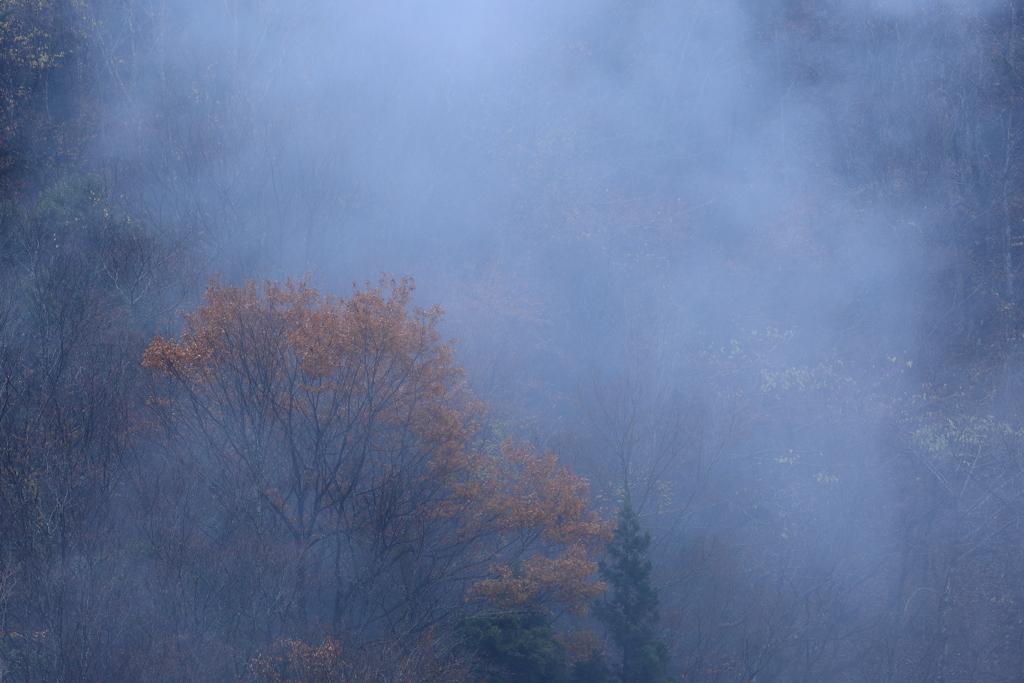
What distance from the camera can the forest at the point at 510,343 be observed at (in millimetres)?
12234

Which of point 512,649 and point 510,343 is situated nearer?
point 512,649

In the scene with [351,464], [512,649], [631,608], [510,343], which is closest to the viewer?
[512,649]

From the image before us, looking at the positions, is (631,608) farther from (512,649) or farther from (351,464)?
(351,464)

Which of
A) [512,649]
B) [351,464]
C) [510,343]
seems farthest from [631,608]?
[510,343]

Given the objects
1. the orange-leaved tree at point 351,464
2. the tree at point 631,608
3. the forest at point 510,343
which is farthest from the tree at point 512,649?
the tree at point 631,608

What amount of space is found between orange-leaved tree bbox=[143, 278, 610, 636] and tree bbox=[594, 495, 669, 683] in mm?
520

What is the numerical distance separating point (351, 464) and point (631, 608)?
5.93 m

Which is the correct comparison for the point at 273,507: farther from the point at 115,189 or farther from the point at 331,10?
the point at 331,10

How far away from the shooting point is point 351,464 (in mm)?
13250

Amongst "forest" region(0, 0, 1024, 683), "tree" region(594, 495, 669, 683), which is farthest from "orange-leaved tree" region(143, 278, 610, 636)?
"tree" region(594, 495, 669, 683)

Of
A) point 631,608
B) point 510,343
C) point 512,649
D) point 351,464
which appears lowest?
point 512,649

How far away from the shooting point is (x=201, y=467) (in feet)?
41.3

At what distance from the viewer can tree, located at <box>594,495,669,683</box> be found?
43.8 feet

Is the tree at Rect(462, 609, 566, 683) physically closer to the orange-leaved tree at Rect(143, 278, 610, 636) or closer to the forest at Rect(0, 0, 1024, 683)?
the forest at Rect(0, 0, 1024, 683)
